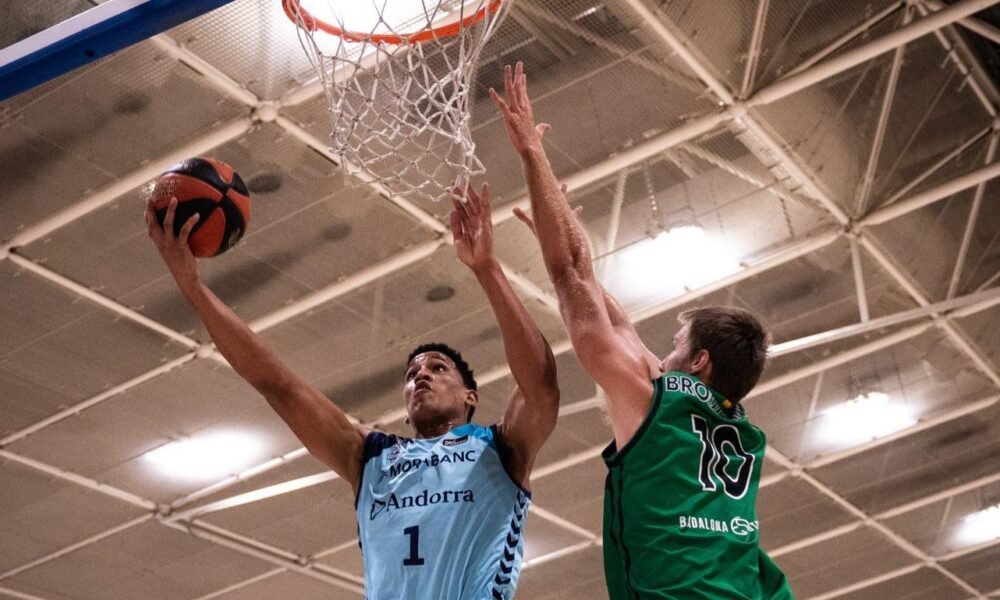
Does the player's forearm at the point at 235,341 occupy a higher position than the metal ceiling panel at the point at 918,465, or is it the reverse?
the metal ceiling panel at the point at 918,465

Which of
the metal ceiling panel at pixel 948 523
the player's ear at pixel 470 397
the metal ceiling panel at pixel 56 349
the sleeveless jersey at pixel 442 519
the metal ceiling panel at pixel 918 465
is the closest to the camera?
the sleeveless jersey at pixel 442 519

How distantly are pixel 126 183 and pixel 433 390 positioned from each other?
5087 millimetres

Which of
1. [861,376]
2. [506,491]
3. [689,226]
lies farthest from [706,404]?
[861,376]

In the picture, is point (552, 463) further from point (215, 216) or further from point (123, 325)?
point (215, 216)

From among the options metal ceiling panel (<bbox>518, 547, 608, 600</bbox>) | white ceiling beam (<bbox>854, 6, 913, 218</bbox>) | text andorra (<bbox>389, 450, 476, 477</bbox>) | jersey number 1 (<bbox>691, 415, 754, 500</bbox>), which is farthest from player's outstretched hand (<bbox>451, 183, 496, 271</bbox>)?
metal ceiling panel (<bbox>518, 547, 608, 600</bbox>)

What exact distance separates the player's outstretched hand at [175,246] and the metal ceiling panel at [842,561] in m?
13.1

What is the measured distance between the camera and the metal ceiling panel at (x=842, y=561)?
53.6ft

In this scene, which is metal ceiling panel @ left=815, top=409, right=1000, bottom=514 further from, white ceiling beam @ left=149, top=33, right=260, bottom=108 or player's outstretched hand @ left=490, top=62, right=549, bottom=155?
player's outstretched hand @ left=490, top=62, right=549, bottom=155

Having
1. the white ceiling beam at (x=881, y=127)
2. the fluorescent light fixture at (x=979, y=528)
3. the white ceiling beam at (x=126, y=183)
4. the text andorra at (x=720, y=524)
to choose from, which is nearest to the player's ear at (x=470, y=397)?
the text andorra at (x=720, y=524)

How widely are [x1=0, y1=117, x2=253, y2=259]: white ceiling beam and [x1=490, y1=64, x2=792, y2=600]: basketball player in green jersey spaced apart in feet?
16.9

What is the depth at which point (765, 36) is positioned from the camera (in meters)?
9.01

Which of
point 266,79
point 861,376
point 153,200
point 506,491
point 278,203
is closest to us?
point 506,491

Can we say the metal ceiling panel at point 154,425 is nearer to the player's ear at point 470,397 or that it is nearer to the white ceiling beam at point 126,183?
the white ceiling beam at point 126,183

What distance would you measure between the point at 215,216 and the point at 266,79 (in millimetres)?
3960
